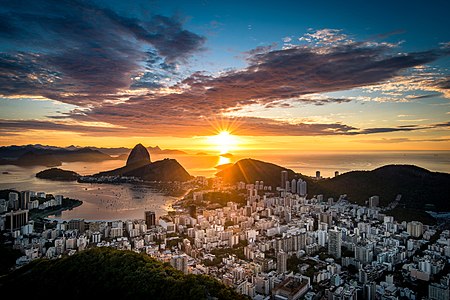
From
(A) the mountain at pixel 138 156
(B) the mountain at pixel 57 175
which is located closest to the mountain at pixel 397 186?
(A) the mountain at pixel 138 156

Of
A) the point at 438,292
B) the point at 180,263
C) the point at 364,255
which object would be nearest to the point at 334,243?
the point at 364,255

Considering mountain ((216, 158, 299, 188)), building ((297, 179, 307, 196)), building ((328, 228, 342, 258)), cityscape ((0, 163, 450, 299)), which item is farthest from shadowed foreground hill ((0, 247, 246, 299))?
mountain ((216, 158, 299, 188))

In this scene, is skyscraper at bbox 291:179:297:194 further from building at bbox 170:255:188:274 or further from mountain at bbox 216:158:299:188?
building at bbox 170:255:188:274

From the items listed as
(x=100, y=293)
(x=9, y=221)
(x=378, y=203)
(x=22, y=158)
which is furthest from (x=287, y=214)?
(x=22, y=158)

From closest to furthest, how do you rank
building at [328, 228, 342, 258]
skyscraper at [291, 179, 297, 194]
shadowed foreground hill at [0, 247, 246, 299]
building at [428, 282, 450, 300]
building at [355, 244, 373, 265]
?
shadowed foreground hill at [0, 247, 246, 299] < building at [428, 282, 450, 300] < building at [355, 244, 373, 265] < building at [328, 228, 342, 258] < skyscraper at [291, 179, 297, 194]

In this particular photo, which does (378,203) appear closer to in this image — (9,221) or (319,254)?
(319,254)

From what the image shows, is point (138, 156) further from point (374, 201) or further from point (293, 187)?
point (374, 201)
